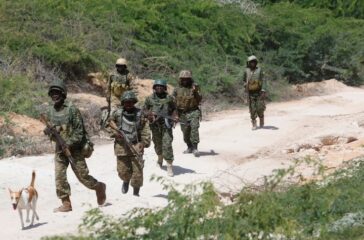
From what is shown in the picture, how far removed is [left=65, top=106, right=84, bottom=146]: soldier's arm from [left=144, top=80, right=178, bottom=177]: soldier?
8.75 ft

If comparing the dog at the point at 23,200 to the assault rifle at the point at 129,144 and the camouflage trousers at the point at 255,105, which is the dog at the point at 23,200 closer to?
the assault rifle at the point at 129,144

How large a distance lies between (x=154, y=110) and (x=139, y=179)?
1992 millimetres

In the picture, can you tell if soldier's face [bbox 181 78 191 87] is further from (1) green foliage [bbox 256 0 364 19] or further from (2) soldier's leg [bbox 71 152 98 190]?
(1) green foliage [bbox 256 0 364 19]

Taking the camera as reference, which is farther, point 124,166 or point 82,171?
point 124,166

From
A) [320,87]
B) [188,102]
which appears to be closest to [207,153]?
[188,102]

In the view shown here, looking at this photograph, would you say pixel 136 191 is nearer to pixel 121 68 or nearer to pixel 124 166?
pixel 124 166

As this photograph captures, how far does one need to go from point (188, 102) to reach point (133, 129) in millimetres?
3130

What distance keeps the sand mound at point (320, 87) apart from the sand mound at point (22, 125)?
35.6 feet

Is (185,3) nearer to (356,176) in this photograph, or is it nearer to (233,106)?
(233,106)

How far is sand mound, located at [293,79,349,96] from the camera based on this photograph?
25.1 m

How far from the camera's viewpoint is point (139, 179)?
35.9ft

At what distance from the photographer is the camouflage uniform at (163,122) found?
12.7m

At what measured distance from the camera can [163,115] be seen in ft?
41.7

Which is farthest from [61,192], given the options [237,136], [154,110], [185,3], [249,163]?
[185,3]
